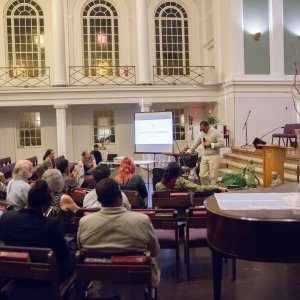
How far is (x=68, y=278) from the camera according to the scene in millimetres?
2797

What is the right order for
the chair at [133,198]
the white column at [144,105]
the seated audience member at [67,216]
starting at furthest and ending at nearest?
the white column at [144,105] → the chair at [133,198] → the seated audience member at [67,216]

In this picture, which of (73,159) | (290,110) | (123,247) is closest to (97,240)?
(123,247)

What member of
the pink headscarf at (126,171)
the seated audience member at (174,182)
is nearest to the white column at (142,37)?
the pink headscarf at (126,171)

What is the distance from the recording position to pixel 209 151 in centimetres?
816

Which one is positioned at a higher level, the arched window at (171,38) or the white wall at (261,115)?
the arched window at (171,38)

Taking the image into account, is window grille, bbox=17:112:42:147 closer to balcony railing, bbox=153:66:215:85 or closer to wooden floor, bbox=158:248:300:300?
balcony railing, bbox=153:66:215:85

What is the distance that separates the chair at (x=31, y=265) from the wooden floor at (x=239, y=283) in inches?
54.9

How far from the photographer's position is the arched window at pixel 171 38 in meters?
16.1

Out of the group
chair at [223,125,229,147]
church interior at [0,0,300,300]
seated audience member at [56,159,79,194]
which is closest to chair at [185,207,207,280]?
seated audience member at [56,159,79,194]

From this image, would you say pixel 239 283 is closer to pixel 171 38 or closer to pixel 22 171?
pixel 22 171

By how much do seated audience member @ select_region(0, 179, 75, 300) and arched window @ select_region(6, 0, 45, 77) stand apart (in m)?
13.7

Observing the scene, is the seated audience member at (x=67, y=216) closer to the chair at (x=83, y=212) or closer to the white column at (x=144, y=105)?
the chair at (x=83, y=212)

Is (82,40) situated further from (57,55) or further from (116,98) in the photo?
(116,98)

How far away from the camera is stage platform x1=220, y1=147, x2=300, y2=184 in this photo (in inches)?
329
